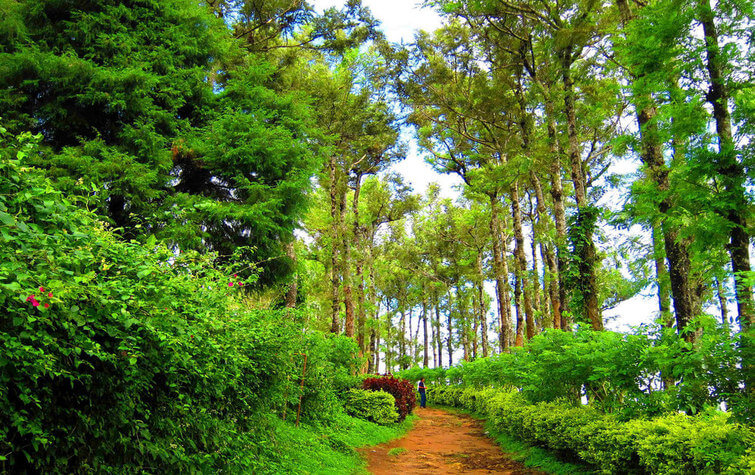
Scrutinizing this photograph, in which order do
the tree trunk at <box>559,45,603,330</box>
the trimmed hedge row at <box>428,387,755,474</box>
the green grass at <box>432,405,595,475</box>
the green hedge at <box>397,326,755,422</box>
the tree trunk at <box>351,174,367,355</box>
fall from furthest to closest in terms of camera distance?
the tree trunk at <box>351,174,367,355</box>, the tree trunk at <box>559,45,603,330</box>, the green grass at <box>432,405,595,475</box>, the green hedge at <box>397,326,755,422</box>, the trimmed hedge row at <box>428,387,755,474</box>

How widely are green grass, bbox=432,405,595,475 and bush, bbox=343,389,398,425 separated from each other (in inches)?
123

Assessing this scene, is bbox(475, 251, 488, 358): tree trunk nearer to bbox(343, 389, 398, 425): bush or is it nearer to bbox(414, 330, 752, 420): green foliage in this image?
bbox(343, 389, 398, 425): bush

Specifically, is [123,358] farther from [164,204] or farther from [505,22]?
[505,22]

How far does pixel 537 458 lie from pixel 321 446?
3.96m

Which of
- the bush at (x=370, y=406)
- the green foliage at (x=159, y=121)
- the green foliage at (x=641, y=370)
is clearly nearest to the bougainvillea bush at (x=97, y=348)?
the green foliage at (x=159, y=121)

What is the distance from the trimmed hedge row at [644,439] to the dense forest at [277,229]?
4 cm

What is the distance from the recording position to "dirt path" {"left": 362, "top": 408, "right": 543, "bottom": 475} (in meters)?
8.06

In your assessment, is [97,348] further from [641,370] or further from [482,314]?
[482,314]

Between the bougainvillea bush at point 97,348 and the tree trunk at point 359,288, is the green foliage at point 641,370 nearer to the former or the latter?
the bougainvillea bush at point 97,348

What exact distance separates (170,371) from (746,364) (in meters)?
5.15

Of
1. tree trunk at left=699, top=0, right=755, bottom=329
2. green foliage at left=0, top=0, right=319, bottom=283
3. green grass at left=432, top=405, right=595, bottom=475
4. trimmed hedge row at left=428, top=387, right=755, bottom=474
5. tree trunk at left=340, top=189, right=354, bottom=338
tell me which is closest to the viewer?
trimmed hedge row at left=428, top=387, right=755, bottom=474

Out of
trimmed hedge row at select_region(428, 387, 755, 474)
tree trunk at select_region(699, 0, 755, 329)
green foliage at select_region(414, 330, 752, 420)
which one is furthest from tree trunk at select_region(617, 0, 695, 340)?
trimmed hedge row at select_region(428, 387, 755, 474)

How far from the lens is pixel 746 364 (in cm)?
399

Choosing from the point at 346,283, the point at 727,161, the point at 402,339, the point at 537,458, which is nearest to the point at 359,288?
the point at 346,283
